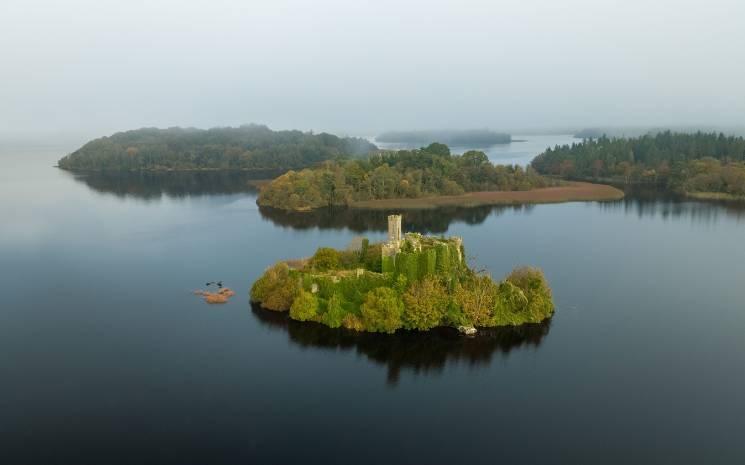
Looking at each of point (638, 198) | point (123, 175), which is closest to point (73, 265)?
Answer: point (638, 198)

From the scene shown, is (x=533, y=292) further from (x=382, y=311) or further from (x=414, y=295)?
(x=382, y=311)

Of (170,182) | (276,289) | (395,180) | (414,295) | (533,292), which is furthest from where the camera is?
(170,182)

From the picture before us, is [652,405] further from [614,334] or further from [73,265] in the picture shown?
[73,265]

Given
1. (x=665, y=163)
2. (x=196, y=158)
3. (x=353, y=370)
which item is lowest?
(x=353, y=370)

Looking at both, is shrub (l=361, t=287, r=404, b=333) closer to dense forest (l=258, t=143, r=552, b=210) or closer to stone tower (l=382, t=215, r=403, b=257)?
stone tower (l=382, t=215, r=403, b=257)

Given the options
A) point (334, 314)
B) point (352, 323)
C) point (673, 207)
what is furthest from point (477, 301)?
A: point (673, 207)

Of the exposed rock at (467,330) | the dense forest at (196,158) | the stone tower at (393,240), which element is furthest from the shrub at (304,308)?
the dense forest at (196,158)

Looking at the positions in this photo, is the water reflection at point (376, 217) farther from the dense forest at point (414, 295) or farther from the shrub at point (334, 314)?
the shrub at point (334, 314)
